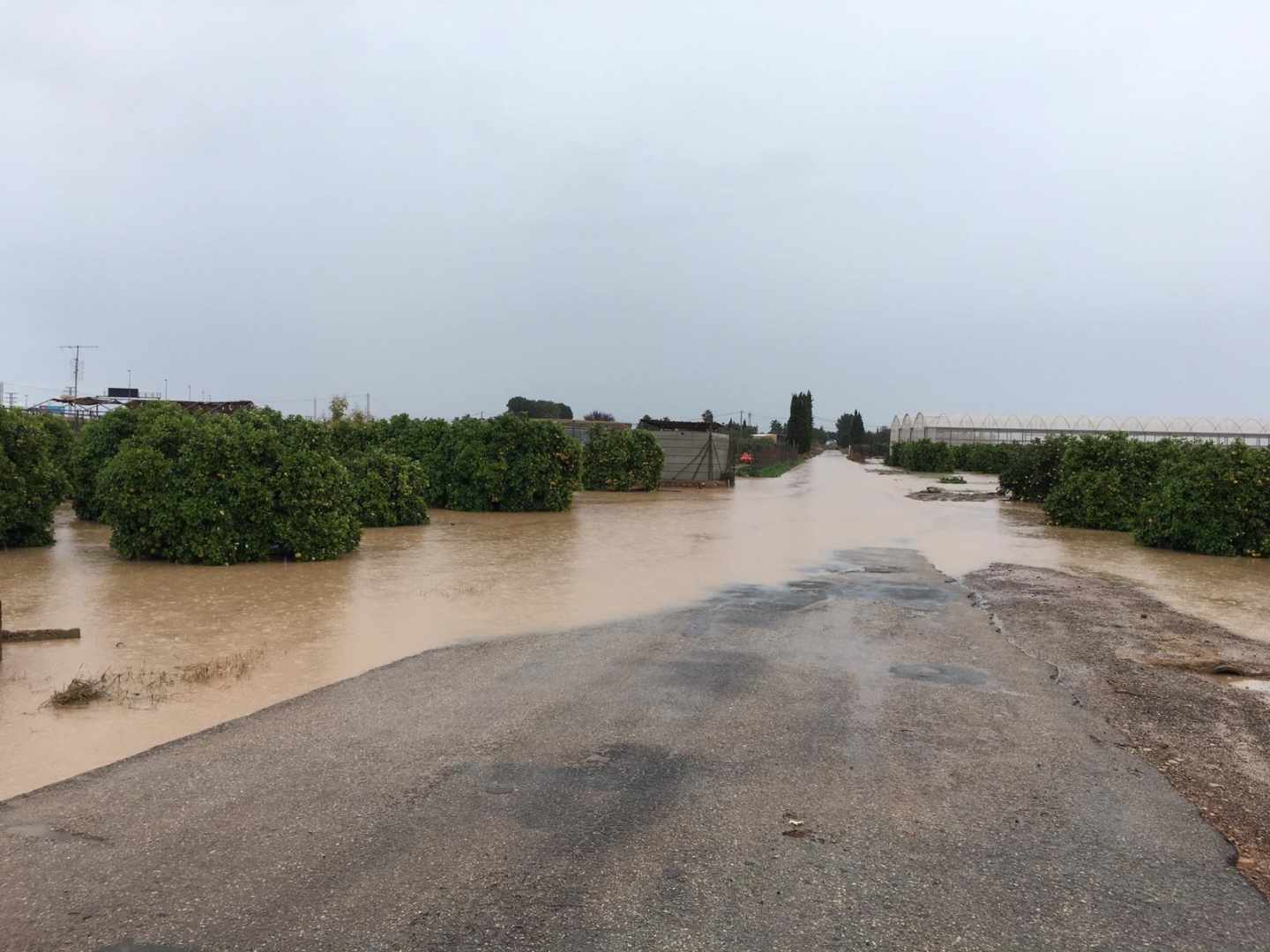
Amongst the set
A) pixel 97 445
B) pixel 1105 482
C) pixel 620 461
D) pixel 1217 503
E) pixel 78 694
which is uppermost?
pixel 97 445

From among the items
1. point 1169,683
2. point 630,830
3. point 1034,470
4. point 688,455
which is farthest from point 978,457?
point 630,830

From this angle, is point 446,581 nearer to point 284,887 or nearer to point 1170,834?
point 284,887

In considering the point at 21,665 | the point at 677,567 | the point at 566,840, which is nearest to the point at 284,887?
the point at 566,840

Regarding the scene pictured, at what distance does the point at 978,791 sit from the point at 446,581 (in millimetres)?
8015

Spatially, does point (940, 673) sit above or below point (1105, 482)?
below

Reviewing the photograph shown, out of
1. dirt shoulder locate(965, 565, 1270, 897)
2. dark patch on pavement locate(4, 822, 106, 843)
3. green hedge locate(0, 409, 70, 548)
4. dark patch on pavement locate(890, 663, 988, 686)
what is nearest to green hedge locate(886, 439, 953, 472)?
A: dirt shoulder locate(965, 565, 1270, 897)

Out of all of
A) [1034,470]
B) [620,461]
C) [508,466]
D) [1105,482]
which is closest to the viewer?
[1105,482]

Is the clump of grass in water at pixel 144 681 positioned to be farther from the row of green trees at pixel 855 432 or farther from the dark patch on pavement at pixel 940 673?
the row of green trees at pixel 855 432

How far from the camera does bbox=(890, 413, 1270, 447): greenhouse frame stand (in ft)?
196

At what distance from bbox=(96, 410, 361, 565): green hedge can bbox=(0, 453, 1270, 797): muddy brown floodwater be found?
407 mm

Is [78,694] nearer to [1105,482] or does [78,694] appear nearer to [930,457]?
[1105,482]

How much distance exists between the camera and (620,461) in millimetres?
32312

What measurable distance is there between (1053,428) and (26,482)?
230 ft

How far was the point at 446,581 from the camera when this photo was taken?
37.8 feet
